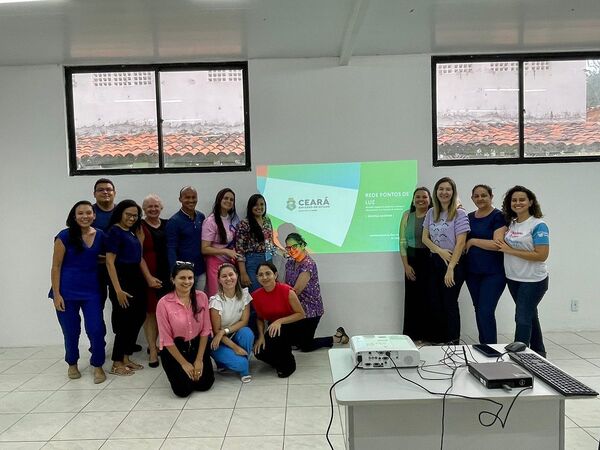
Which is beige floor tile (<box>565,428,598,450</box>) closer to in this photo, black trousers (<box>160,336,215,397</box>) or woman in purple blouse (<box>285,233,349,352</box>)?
woman in purple blouse (<box>285,233,349,352</box>)

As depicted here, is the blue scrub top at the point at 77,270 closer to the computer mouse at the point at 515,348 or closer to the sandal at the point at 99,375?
the sandal at the point at 99,375

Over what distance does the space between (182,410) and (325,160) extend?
2.68 m

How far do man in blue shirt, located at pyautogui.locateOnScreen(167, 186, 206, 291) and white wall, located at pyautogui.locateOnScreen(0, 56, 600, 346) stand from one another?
0.39 meters

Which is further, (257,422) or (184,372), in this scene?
(184,372)

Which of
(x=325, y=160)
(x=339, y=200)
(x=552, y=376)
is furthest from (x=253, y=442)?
(x=325, y=160)

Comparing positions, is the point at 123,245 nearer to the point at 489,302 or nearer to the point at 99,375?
the point at 99,375

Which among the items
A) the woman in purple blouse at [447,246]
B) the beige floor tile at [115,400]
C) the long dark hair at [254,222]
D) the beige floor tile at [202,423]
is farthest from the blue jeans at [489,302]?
the beige floor tile at [115,400]

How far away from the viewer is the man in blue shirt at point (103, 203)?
4008mm

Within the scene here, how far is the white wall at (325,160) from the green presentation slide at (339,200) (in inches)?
4.4

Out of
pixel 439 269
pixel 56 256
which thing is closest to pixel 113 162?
pixel 56 256

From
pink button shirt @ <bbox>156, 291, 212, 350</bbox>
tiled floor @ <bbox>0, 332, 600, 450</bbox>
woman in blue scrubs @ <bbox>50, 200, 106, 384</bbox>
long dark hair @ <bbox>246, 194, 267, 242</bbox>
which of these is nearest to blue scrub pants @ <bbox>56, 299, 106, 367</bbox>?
woman in blue scrubs @ <bbox>50, 200, 106, 384</bbox>

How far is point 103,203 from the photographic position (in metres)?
4.07

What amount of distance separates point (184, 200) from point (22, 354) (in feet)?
7.41

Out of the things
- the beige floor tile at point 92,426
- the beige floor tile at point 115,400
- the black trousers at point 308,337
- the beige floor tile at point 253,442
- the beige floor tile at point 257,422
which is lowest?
the beige floor tile at point 115,400
